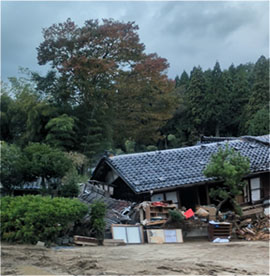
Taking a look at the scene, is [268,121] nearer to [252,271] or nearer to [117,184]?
[117,184]

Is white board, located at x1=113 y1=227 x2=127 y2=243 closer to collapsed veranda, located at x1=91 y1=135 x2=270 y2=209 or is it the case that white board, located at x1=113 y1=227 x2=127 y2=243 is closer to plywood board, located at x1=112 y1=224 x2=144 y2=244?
plywood board, located at x1=112 y1=224 x2=144 y2=244

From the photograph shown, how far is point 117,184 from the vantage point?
14836 mm

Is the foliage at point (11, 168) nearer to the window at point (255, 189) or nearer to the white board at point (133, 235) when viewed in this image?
the white board at point (133, 235)

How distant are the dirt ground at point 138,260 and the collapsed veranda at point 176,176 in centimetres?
313

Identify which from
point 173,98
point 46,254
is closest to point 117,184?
point 46,254

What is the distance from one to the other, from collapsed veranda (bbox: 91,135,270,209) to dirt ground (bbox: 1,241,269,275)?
3132mm

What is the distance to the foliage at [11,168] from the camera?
11.6 m

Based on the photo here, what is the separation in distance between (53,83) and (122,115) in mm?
4944

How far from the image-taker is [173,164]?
14258 millimetres

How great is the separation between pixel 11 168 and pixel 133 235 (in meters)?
4.90

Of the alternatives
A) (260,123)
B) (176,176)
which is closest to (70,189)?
(176,176)

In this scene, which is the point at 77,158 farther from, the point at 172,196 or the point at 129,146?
the point at 129,146

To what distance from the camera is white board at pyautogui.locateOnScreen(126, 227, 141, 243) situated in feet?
36.0

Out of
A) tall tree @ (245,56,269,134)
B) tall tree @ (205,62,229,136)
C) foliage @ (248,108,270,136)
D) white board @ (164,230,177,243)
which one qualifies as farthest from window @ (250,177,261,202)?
tall tree @ (205,62,229,136)
